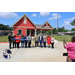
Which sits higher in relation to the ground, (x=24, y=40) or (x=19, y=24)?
(x=19, y=24)

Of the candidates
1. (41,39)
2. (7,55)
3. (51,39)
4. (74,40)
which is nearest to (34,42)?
(41,39)

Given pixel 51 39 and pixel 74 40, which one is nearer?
pixel 74 40

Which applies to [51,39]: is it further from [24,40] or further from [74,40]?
[74,40]

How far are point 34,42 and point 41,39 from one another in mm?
806

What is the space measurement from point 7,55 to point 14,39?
3.10 meters

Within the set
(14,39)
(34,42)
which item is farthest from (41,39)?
(14,39)

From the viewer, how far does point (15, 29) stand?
13906 millimetres

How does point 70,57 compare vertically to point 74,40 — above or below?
below

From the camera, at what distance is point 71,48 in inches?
81.4
